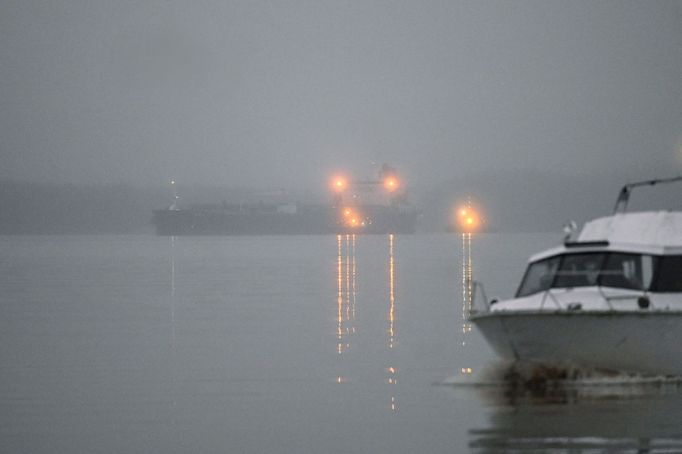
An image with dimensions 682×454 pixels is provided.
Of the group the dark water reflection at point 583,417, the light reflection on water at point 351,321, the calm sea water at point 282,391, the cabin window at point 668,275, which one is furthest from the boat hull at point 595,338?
the light reflection on water at point 351,321

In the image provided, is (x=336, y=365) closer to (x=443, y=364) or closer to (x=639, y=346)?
(x=443, y=364)

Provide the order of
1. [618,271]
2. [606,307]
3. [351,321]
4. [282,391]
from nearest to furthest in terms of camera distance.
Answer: [606,307] → [618,271] → [282,391] → [351,321]

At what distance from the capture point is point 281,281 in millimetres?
69500

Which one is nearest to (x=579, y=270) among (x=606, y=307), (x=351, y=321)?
(x=606, y=307)

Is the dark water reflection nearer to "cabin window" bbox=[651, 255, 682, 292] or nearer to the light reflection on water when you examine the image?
"cabin window" bbox=[651, 255, 682, 292]

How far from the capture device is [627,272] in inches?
852

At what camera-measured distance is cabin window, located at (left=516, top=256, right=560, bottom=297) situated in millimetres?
22203

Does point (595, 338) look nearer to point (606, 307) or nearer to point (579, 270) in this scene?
point (606, 307)

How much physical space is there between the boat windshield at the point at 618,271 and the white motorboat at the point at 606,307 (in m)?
0.02

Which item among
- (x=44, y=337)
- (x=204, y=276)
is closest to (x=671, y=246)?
(x=44, y=337)

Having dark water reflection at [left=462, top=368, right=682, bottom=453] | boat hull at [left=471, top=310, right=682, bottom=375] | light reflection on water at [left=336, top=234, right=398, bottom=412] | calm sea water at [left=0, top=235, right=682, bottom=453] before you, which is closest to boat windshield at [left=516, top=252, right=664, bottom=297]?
boat hull at [left=471, top=310, right=682, bottom=375]

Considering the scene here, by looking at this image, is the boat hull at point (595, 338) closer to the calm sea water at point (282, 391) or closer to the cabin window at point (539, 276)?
the calm sea water at point (282, 391)

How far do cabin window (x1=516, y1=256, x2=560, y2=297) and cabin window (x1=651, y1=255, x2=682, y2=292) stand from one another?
1824mm

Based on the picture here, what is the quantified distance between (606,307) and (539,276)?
1991 mm
